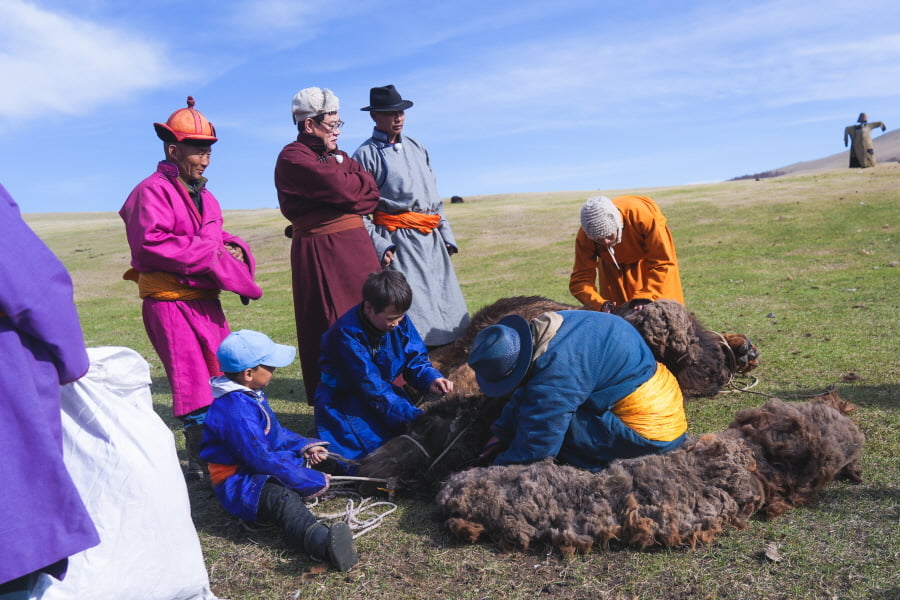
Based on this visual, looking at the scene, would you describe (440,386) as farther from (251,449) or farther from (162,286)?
(162,286)

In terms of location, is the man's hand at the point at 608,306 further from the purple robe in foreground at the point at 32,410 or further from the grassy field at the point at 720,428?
the purple robe in foreground at the point at 32,410

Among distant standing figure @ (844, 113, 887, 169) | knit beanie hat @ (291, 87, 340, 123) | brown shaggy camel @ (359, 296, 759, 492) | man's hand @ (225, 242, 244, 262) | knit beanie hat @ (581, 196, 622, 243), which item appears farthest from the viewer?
distant standing figure @ (844, 113, 887, 169)

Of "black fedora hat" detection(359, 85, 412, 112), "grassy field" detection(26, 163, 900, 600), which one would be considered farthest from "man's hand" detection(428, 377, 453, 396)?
"black fedora hat" detection(359, 85, 412, 112)

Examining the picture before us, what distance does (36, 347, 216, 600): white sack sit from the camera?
7.82ft

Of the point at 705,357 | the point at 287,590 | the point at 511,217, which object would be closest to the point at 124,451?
the point at 287,590

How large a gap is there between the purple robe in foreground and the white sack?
0.23 m

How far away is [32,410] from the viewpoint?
6.67ft

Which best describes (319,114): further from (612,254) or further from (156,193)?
(612,254)

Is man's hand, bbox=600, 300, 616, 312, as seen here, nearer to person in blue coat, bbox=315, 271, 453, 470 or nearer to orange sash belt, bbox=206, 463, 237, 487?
person in blue coat, bbox=315, 271, 453, 470

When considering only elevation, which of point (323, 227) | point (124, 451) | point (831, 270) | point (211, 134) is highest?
point (211, 134)

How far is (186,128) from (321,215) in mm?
1177

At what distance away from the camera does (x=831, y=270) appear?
444 inches

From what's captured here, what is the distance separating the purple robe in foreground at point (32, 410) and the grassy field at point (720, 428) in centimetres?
101

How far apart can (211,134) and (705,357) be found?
A: 136 inches
